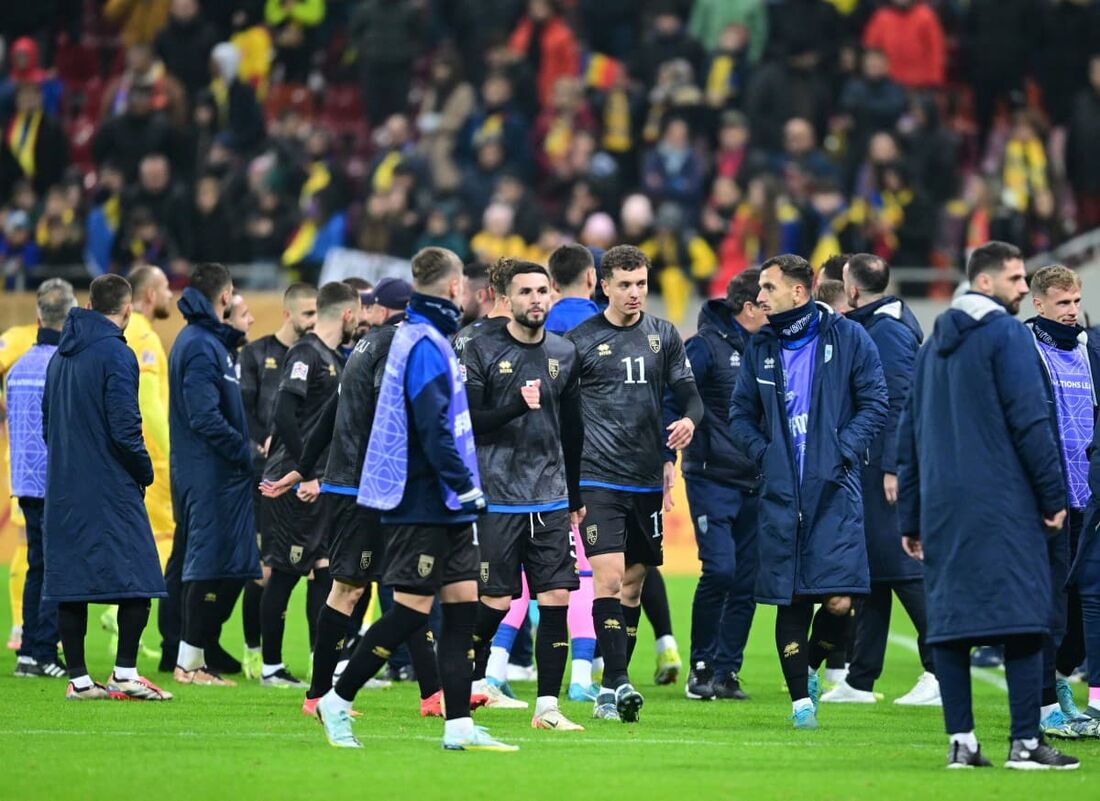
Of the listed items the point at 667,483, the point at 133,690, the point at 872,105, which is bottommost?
the point at 133,690

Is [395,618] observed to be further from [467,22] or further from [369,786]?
[467,22]

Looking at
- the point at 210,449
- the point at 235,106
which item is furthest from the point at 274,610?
the point at 235,106

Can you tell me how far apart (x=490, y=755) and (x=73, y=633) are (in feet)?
11.3

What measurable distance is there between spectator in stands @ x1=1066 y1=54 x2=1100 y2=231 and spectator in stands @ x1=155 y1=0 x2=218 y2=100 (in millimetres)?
11372

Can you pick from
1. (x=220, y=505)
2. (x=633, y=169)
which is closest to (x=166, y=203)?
(x=633, y=169)

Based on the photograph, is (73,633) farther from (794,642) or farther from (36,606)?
(794,642)

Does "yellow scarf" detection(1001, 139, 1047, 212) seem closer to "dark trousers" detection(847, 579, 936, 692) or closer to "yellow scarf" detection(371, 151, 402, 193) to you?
"yellow scarf" detection(371, 151, 402, 193)

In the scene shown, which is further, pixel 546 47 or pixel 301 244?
pixel 546 47

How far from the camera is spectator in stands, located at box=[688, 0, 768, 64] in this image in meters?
24.3

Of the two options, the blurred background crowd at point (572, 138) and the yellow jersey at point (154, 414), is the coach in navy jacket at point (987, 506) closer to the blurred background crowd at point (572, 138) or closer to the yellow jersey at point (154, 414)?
the yellow jersey at point (154, 414)

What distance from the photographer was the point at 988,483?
27.7 ft

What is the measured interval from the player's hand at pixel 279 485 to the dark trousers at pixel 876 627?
345 centimetres

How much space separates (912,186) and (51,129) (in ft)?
36.8

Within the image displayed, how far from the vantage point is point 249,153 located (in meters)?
25.6
